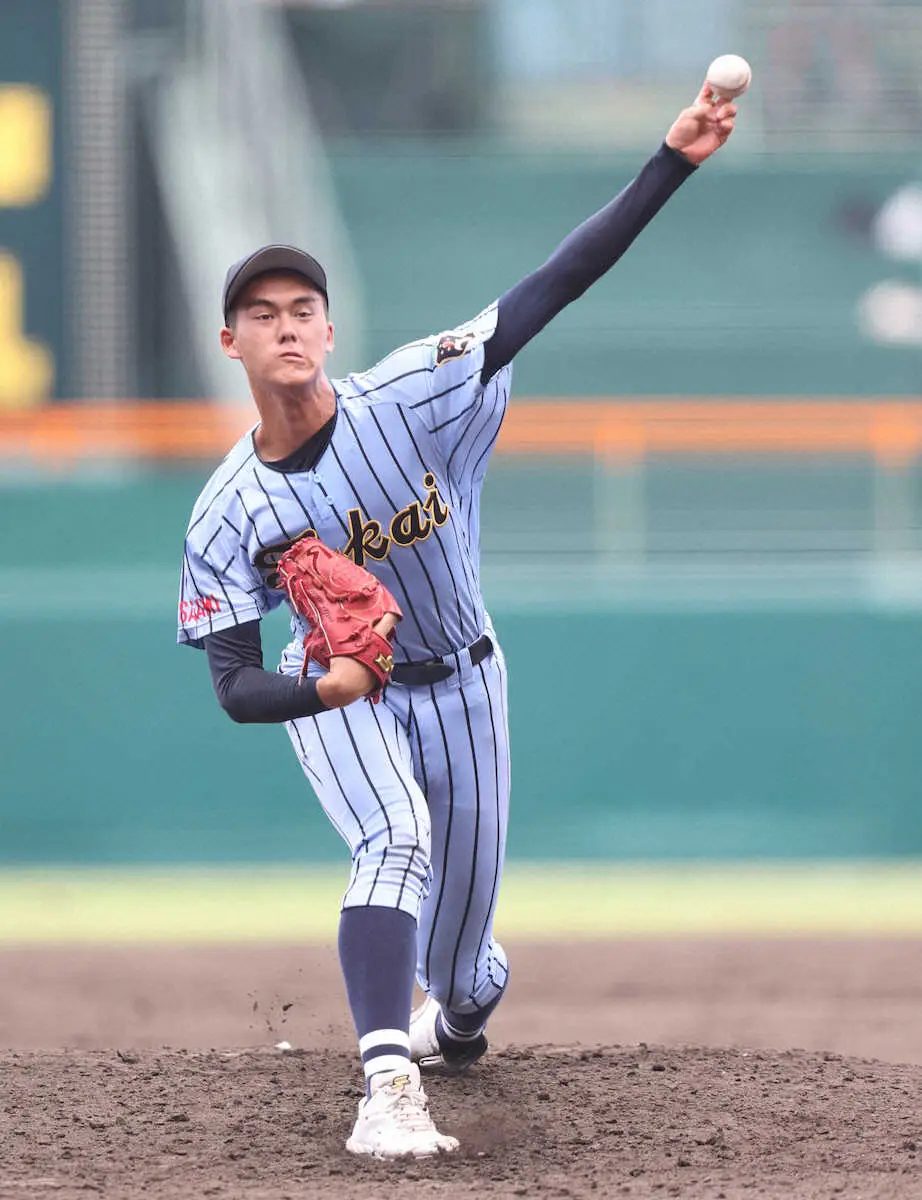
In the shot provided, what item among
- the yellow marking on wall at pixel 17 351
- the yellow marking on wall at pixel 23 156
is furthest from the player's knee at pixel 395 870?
the yellow marking on wall at pixel 23 156

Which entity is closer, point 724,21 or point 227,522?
point 227,522

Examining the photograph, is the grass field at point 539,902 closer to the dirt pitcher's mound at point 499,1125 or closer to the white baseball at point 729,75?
the dirt pitcher's mound at point 499,1125

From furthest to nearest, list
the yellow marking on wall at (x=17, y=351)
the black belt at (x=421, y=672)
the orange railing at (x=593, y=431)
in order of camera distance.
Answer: the yellow marking on wall at (x=17, y=351) → the orange railing at (x=593, y=431) → the black belt at (x=421, y=672)

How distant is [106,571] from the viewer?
30.1ft

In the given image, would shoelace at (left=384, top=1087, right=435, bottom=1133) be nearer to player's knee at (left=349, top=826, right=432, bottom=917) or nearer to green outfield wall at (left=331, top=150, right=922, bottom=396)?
player's knee at (left=349, top=826, right=432, bottom=917)

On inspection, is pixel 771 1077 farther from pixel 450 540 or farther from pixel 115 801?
pixel 115 801

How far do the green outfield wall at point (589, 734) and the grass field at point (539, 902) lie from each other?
0.11 meters

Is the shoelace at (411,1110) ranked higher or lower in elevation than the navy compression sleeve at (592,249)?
lower

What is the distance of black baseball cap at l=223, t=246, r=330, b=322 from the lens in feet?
13.2

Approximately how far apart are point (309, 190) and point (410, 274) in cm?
96

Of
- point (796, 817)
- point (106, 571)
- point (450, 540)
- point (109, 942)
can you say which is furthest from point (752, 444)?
point (450, 540)

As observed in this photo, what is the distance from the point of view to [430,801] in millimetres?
4434

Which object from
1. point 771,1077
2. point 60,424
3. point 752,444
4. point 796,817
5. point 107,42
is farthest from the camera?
point 107,42

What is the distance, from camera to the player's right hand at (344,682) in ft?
12.6
